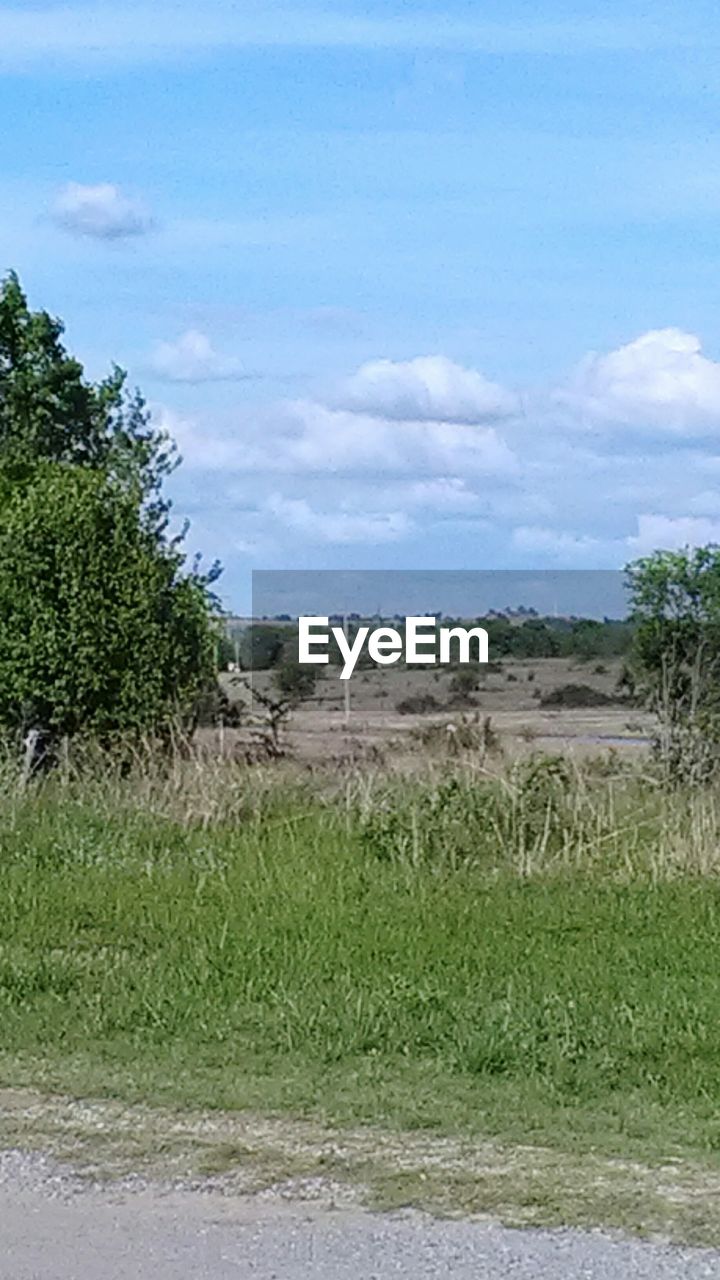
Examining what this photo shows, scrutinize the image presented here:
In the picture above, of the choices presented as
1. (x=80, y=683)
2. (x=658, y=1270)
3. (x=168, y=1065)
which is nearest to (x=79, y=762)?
(x=80, y=683)

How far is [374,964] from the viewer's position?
1055 centimetres

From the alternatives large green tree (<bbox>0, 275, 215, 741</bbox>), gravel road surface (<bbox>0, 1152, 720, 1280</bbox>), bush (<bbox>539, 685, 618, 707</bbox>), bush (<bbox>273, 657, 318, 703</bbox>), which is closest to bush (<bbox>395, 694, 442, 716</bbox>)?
bush (<bbox>273, 657, 318, 703</bbox>)

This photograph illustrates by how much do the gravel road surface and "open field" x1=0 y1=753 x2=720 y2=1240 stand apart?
0.27 meters

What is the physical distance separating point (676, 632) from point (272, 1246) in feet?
42.4

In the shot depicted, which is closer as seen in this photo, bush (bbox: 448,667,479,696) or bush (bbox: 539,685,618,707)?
bush (bbox: 539,685,618,707)

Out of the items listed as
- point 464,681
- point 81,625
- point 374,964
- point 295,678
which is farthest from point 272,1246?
point 464,681

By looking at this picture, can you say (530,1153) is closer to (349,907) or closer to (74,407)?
(349,907)

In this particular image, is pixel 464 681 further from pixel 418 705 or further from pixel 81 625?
pixel 81 625

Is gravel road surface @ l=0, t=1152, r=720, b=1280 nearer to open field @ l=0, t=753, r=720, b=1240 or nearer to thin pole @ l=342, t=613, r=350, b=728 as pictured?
open field @ l=0, t=753, r=720, b=1240

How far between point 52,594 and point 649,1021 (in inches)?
408

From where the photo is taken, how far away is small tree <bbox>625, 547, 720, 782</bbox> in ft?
58.3

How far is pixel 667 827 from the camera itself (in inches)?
548

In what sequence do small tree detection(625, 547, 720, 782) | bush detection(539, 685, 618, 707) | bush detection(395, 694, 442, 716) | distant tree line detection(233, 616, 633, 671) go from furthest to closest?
1. bush detection(395, 694, 442, 716)
2. bush detection(539, 685, 618, 707)
3. distant tree line detection(233, 616, 633, 671)
4. small tree detection(625, 547, 720, 782)

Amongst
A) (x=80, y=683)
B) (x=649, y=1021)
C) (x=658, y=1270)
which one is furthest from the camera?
(x=80, y=683)
